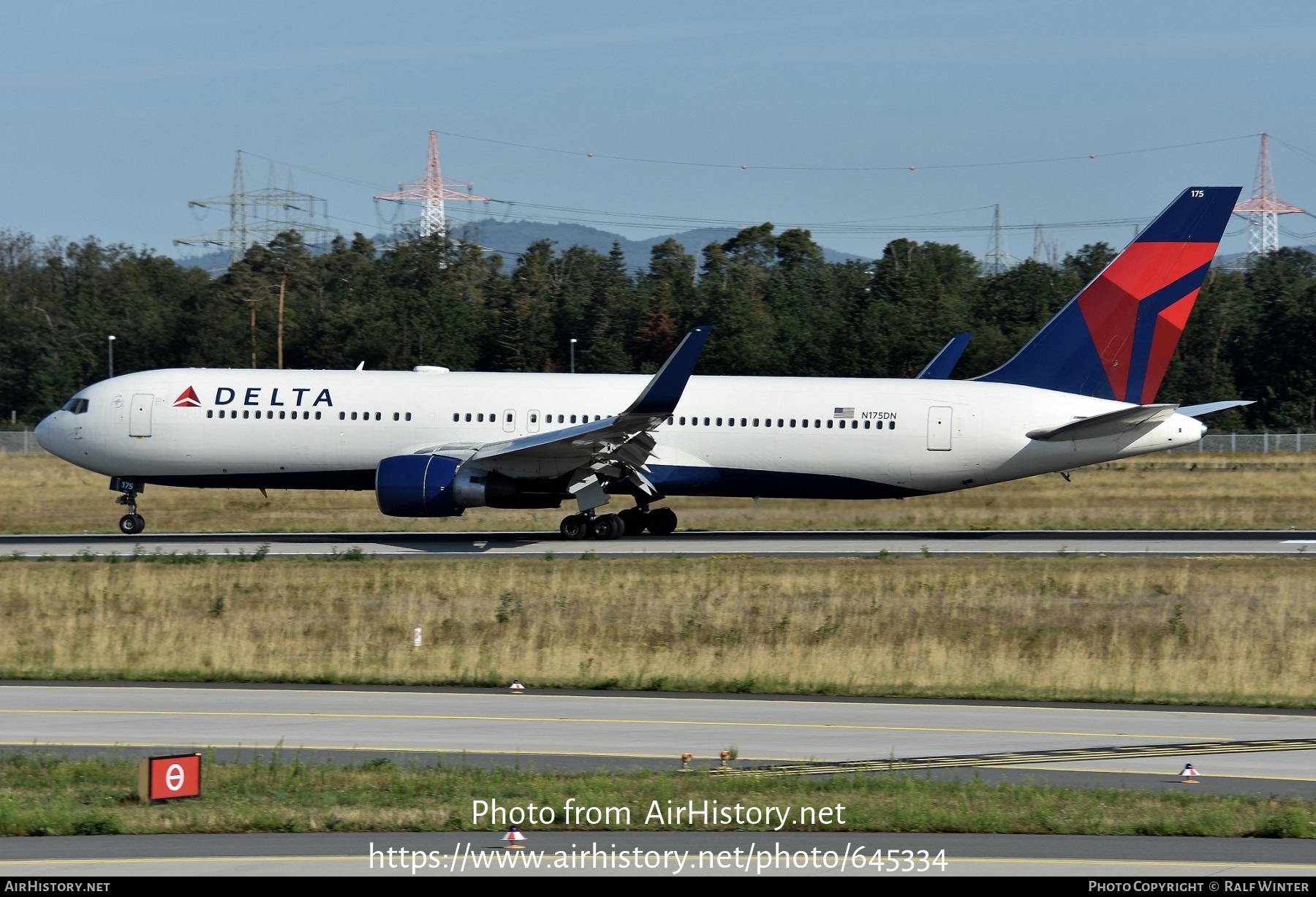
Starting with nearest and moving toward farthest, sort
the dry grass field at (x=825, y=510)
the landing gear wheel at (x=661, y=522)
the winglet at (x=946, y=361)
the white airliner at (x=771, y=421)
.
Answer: the white airliner at (x=771, y=421)
the landing gear wheel at (x=661, y=522)
the winglet at (x=946, y=361)
the dry grass field at (x=825, y=510)

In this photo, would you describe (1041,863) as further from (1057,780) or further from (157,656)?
(157,656)

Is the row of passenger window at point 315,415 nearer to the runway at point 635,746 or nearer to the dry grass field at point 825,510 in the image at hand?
the dry grass field at point 825,510

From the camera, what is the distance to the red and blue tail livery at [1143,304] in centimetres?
3572

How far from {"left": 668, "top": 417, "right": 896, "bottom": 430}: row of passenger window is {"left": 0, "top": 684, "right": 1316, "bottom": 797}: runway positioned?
56.0 feet

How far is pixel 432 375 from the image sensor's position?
3741cm

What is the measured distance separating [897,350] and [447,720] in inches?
2461

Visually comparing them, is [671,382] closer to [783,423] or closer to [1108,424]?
[783,423]

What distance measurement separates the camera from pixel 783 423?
35.7m

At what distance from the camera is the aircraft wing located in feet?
105

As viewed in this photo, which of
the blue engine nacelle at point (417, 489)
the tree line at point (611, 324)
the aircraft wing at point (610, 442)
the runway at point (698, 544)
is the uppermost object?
the tree line at point (611, 324)

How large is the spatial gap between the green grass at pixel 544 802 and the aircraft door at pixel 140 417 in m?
23.9

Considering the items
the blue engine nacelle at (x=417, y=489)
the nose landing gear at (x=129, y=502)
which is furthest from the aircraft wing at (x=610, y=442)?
the nose landing gear at (x=129, y=502)

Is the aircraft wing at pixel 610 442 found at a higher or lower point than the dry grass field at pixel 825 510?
higher

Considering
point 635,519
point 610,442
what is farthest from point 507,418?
point 635,519
